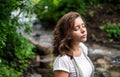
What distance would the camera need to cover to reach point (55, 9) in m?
13.7

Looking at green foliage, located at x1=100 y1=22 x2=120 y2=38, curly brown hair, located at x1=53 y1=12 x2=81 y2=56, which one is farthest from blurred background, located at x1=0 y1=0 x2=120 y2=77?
curly brown hair, located at x1=53 y1=12 x2=81 y2=56

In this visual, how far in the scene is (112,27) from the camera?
1184 cm

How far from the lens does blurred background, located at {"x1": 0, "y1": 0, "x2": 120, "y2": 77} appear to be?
6.79 metres

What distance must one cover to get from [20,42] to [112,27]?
A: 5201mm

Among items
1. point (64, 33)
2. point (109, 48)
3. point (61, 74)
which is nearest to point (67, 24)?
point (64, 33)

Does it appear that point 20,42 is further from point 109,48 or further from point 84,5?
point 84,5

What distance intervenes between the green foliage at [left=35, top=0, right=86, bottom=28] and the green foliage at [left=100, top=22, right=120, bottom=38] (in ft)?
4.26

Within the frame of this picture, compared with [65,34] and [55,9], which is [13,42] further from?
[55,9]

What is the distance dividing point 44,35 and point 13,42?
17.8 ft

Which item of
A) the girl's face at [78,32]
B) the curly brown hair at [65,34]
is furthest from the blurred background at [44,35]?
the girl's face at [78,32]

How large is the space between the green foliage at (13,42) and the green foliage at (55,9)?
5454mm

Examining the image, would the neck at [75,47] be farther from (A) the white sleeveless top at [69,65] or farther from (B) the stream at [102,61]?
(B) the stream at [102,61]

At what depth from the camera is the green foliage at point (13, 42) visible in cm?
655

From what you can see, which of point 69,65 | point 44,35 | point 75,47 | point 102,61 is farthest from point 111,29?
point 69,65
